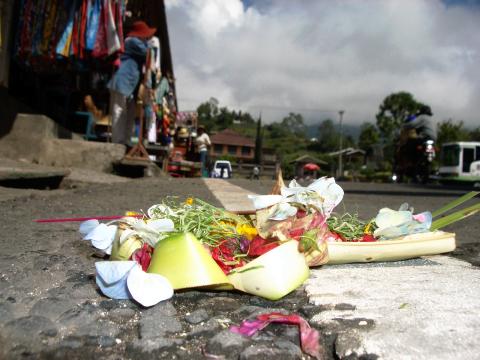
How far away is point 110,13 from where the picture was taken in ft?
18.3

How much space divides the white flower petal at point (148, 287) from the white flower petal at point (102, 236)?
1.40 feet

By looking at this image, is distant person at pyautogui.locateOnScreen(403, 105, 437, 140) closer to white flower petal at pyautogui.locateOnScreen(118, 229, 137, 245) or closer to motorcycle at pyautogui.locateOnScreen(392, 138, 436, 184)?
motorcycle at pyautogui.locateOnScreen(392, 138, 436, 184)

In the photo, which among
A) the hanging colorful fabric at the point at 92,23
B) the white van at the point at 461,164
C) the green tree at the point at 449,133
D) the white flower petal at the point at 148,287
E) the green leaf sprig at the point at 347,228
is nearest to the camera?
the white flower petal at the point at 148,287

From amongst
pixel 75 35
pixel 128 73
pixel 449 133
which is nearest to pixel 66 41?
pixel 75 35

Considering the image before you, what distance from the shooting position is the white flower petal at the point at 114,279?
1136 mm

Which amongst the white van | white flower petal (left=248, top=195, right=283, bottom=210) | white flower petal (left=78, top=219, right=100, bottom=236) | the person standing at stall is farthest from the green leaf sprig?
the white van

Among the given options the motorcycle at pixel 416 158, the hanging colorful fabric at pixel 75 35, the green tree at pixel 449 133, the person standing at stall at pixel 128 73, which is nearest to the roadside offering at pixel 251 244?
the hanging colorful fabric at pixel 75 35

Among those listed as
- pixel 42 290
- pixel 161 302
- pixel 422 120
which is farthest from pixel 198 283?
pixel 422 120

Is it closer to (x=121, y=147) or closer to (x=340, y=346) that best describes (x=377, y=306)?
(x=340, y=346)

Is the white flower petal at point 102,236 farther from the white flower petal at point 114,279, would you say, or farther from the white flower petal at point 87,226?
the white flower petal at point 114,279

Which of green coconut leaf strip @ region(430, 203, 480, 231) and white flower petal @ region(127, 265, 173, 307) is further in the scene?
green coconut leaf strip @ region(430, 203, 480, 231)

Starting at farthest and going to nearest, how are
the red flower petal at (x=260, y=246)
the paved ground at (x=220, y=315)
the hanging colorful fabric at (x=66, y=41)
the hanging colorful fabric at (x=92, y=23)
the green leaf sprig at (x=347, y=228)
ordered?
the hanging colorful fabric at (x=92, y=23), the hanging colorful fabric at (x=66, y=41), the green leaf sprig at (x=347, y=228), the red flower petal at (x=260, y=246), the paved ground at (x=220, y=315)

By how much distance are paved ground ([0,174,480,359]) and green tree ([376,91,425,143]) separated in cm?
5367

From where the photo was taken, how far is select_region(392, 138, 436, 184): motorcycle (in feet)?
37.3
